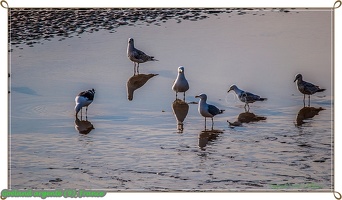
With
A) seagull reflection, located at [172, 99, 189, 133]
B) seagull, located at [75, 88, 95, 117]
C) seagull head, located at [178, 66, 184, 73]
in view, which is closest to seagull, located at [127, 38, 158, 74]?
seagull head, located at [178, 66, 184, 73]

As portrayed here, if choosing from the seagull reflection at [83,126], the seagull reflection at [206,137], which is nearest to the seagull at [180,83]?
the seagull reflection at [206,137]

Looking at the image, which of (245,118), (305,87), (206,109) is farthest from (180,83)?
(305,87)

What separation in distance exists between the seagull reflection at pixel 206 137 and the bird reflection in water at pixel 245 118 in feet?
1.20

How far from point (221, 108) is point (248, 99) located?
17.4 inches

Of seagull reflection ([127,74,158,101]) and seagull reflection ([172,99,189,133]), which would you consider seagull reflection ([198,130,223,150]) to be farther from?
seagull reflection ([127,74,158,101])

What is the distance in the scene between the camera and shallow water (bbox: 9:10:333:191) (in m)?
9.40

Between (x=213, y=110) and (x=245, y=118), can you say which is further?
(x=245, y=118)

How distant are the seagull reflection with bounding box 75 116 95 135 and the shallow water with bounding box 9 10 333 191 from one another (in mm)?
16

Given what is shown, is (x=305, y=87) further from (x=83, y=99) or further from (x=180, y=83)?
(x=83, y=99)

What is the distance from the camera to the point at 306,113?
36.3ft

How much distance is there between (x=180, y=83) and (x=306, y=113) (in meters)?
2.04

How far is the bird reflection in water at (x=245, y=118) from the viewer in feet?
35.5

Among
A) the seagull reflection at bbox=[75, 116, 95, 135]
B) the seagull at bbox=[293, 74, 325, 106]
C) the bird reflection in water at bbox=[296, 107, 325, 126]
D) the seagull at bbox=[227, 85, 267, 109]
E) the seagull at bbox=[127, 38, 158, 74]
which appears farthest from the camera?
the seagull at bbox=[127, 38, 158, 74]

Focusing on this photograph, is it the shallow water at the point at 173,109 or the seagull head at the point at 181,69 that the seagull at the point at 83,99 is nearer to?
the shallow water at the point at 173,109
